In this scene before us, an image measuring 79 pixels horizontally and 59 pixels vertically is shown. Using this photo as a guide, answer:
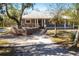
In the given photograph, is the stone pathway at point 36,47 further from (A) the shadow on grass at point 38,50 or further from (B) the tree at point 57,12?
(B) the tree at point 57,12

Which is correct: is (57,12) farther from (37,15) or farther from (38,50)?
(38,50)

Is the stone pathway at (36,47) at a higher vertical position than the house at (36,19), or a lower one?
lower

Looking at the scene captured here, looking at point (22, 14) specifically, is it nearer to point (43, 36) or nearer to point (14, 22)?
point (14, 22)

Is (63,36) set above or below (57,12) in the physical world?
below

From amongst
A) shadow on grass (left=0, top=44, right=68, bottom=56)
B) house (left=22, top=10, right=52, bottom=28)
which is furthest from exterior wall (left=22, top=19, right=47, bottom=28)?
shadow on grass (left=0, top=44, right=68, bottom=56)

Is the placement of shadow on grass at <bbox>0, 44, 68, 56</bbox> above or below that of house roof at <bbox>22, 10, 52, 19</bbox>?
below

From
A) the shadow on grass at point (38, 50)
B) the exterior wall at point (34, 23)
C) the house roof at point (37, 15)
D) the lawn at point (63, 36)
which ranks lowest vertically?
the shadow on grass at point (38, 50)

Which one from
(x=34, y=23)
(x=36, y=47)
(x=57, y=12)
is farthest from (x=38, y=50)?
(x=57, y=12)

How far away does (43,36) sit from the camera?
57.2 inches

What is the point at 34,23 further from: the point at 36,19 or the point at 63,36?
the point at 63,36

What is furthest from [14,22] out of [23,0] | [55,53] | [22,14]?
[55,53]

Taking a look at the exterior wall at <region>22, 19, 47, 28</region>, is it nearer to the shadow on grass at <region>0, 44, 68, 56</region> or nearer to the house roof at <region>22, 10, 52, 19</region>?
the house roof at <region>22, 10, 52, 19</region>

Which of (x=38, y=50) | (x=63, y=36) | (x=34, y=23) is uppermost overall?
(x=34, y=23)

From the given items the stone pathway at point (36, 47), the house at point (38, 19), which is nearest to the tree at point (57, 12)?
the house at point (38, 19)
